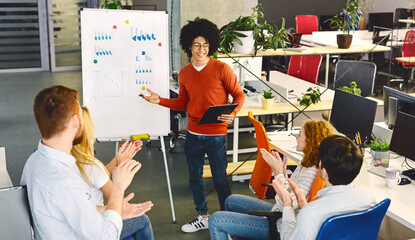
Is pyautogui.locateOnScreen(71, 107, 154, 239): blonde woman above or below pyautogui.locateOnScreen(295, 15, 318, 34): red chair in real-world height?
below

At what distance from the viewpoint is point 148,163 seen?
5.54 m

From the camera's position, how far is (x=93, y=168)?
2760 mm

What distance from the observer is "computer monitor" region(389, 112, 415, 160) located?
10.9 feet

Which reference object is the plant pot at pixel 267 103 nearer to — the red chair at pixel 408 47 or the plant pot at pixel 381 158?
the plant pot at pixel 381 158

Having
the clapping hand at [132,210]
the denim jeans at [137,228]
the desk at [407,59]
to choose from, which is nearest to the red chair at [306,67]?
the desk at [407,59]

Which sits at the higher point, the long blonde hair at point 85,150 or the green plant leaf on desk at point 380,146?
the long blonde hair at point 85,150

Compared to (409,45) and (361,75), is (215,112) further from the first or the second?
(409,45)

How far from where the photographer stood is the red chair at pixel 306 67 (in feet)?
21.6

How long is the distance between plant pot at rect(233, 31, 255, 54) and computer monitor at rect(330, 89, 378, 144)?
3.30 feet

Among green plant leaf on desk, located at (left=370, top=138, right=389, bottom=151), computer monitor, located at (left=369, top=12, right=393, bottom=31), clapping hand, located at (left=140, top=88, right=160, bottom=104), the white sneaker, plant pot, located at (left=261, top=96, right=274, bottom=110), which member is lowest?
the white sneaker

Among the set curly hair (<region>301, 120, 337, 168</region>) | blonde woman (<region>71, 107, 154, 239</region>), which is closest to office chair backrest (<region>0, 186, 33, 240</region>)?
blonde woman (<region>71, 107, 154, 239</region>)

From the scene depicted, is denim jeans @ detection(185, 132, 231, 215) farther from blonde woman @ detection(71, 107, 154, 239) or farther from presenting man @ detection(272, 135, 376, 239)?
presenting man @ detection(272, 135, 376, 239)

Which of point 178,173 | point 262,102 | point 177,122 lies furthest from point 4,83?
point 262,102

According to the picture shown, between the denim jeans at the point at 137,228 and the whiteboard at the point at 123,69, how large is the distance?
3.99 ft
